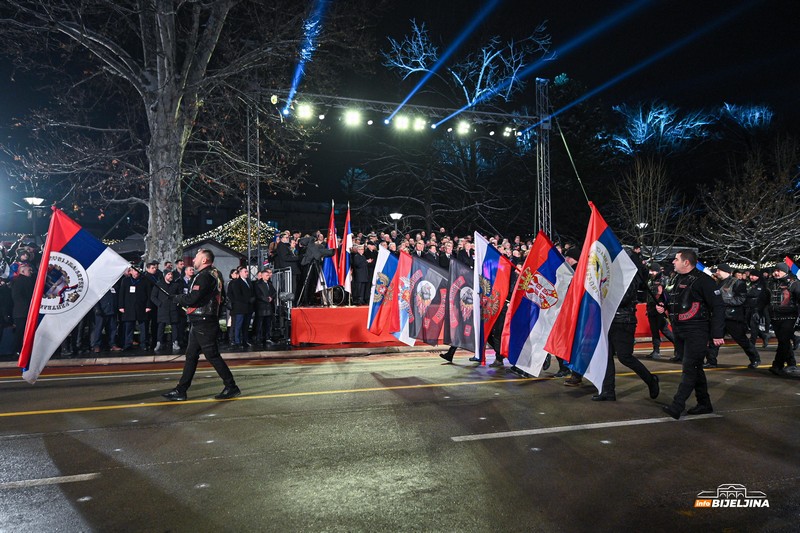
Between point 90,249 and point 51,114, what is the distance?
12814 millimetres

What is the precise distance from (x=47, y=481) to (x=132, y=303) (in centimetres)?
888

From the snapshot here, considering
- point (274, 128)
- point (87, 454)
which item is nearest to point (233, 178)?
point (274, 128)

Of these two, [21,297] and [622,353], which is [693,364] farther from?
[21,297]

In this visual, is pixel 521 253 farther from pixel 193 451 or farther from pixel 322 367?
pixel 193 451

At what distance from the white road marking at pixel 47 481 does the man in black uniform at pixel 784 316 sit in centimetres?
1066

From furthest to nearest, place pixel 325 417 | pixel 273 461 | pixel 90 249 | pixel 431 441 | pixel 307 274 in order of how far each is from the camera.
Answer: pixel 307 274, pixel 90 249, pixel 325 417, pixel 431 441, pixel 273 461

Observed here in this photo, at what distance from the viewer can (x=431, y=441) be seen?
5.38 meters

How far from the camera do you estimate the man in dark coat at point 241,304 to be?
13.1m

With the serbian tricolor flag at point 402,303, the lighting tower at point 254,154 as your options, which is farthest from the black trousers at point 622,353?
the lighting tower at point 254,154

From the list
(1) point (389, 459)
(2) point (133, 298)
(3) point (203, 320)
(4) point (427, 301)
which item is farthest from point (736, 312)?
(2) point (133, 298)

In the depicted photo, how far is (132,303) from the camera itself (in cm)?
1252

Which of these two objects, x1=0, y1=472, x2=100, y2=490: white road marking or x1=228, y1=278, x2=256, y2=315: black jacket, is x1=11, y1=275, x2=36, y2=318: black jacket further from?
x1=0, y1=472, x2=100, y2=490: white road marking

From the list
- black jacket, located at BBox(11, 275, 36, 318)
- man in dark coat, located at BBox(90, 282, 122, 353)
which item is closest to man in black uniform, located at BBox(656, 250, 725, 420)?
man in dark coat, located at BBox(90, 282, 122, 353)

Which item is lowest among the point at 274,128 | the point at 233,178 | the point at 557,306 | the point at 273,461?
the point at 273,461
